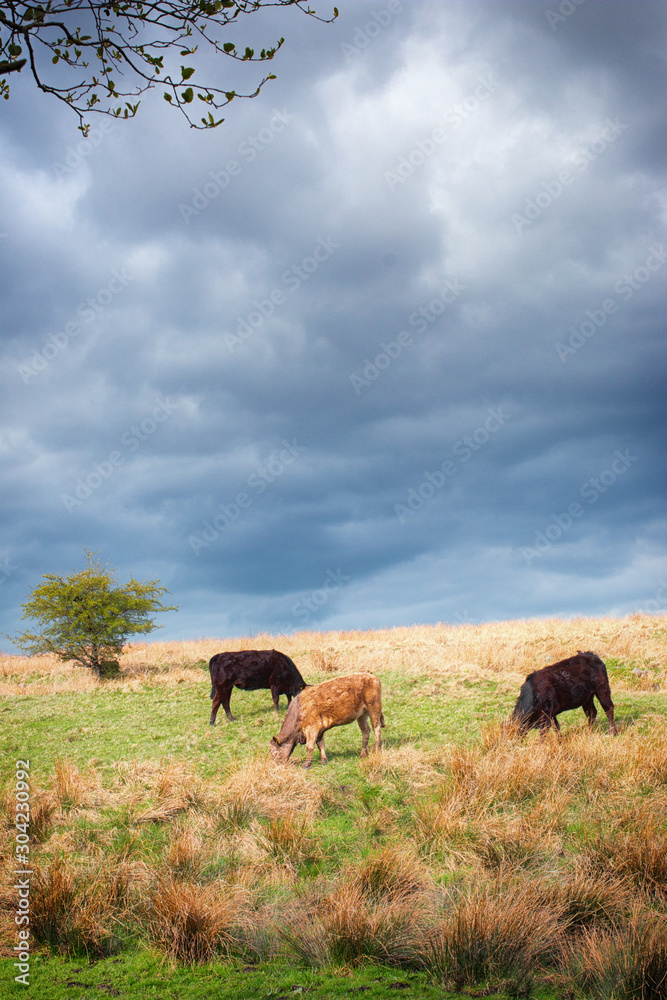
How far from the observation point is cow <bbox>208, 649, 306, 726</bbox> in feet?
54.9

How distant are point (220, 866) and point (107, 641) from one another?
2080 centimetres

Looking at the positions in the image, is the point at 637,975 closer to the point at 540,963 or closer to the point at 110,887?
the point at 540,963

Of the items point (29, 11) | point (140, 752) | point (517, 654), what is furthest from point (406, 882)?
point (517, 654)

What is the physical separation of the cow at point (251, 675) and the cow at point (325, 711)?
4085 millimetres

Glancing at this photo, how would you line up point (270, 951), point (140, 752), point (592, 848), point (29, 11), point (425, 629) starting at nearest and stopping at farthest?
point (29, 11)
point (270, 951)
point (592, 848)
point (140, 752)
point (425, 629)

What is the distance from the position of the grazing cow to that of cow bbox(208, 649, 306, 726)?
232 inches

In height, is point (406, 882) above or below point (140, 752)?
below

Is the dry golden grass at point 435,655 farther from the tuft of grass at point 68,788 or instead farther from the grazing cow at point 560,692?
the tuft of grass at point 68,788

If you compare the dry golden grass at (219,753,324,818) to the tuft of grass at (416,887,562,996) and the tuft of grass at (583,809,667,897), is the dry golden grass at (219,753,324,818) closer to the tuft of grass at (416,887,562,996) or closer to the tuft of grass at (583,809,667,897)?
the tuft of grass at (416,887,562,996)

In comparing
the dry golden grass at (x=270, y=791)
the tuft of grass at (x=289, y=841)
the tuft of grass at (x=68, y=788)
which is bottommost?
the tuft of grass at (x=289, y=841)

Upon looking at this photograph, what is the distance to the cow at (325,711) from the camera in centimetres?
1246

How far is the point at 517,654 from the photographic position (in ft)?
74.8

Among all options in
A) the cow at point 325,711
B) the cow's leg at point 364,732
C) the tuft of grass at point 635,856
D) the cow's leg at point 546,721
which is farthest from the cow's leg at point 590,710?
the tuft of grass at point 635,856

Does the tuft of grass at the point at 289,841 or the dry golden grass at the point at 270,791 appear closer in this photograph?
the tuft of grass at the point at 289,841
